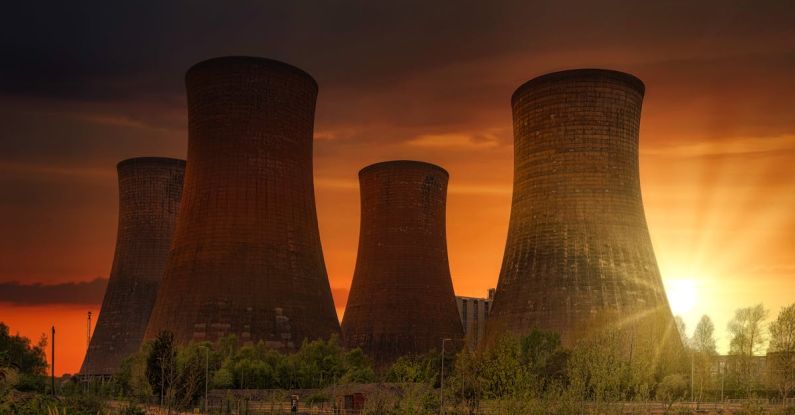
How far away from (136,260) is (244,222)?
14403 millimetres

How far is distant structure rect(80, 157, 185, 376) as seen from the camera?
4297 cm

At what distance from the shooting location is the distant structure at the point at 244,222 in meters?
31.1

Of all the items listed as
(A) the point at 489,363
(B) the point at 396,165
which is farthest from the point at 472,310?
(A) the point at 489,363

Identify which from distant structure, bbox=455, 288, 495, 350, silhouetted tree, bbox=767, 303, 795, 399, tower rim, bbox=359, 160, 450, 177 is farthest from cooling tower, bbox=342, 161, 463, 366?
distant structure, bbox=455, 288, 495, 350

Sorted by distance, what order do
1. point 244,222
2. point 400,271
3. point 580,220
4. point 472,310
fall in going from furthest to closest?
point 472,310 < point 400,271 < point 580,220 < point 244,222

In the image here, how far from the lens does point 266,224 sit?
31391 millimetres

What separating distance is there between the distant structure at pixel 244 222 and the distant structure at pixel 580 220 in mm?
8243

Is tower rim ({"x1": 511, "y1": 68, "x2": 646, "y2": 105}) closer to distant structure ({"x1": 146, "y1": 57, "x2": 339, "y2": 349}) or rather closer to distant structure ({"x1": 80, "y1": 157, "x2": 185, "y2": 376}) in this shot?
distant structure ({"x1": 146, "y1": 57, "x2": 339, "y2": 349})

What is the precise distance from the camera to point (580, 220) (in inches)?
1233

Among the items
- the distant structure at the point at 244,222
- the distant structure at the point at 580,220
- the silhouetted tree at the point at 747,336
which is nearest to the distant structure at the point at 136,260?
the distant structure at the point at 244,222

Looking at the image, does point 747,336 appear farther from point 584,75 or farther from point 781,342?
point 584,75

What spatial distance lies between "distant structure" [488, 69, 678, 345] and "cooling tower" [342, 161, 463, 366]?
32.9 feet

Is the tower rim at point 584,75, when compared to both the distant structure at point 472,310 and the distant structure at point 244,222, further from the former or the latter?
the distant structure at point 472,310

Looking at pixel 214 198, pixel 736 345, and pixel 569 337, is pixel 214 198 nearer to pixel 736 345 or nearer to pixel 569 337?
pixel 569 337
